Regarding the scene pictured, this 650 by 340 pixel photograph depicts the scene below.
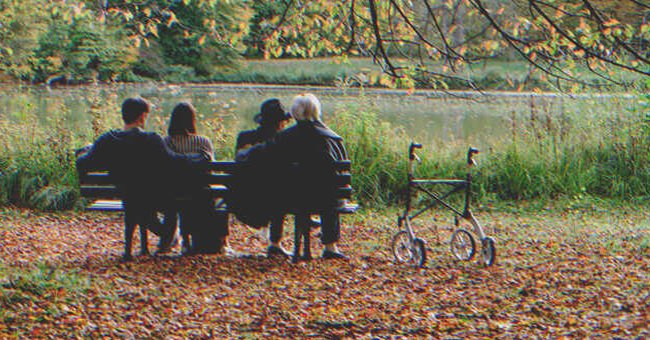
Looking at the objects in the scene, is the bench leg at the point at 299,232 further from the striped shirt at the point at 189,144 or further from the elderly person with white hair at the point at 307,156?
the striped shirt at the point at 189,144

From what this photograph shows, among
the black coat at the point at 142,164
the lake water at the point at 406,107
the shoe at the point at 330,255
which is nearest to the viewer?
the black coat at the point at 142,164

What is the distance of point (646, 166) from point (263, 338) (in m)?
8.69

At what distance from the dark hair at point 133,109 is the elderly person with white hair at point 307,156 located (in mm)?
936

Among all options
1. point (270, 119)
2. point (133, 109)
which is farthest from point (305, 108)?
point (133, 109)

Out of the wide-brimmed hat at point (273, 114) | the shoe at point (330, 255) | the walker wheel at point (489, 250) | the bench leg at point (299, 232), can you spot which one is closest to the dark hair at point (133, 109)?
the wide-brimmed hat at point (273, 114)

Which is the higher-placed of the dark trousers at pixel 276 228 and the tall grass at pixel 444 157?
the tall grass at pixel 444 157

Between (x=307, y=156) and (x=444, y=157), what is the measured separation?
5606 mm

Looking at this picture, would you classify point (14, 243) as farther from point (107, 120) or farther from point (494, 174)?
point (494, 174)

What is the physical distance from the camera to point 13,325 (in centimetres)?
430

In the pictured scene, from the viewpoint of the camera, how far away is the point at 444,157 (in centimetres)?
1172

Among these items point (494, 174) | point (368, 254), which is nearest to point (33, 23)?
point (494, 174)

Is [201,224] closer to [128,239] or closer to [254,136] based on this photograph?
[128,239]

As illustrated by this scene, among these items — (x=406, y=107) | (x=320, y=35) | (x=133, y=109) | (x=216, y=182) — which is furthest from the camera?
(x=406, y=107)

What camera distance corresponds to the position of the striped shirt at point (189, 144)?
6688 mm
